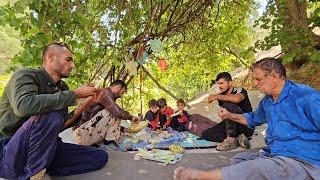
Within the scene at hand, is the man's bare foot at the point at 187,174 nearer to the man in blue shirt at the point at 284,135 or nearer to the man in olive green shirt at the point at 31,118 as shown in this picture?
the man in blue shirt at the point at 284,135

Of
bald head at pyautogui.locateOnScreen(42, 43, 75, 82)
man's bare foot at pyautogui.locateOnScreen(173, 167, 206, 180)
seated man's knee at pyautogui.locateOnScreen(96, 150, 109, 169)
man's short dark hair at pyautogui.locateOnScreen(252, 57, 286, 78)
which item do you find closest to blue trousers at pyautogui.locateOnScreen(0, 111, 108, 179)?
bald head at pyautogui.locateOnScreen(42, 43, 75, 82)

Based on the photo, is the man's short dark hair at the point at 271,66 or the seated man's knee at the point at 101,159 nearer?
the man's short dark hair at the point at 271,66

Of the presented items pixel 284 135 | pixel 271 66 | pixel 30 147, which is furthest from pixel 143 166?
pixel 271 66

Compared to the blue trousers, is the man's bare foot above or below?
below

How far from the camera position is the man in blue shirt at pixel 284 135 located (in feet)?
8.39

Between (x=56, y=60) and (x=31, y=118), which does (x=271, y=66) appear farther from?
(x=31, y=118)

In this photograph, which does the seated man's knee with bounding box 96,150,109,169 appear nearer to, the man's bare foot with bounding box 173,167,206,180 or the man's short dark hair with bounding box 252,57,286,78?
the man's bare foot with bounding box 173,167,206,180

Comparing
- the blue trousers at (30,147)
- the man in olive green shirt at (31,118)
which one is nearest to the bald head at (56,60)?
the man in olive green shirt at (31,118)

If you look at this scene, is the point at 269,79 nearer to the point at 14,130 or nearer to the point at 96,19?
the point at 14,130

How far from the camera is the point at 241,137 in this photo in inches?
161

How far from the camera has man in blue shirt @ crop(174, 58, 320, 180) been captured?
256 centimetres

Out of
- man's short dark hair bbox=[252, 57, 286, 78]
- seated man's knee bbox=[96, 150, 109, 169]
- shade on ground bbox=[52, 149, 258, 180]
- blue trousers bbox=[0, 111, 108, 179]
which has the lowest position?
shade on ground bbox=[52, 149, 258, 180]

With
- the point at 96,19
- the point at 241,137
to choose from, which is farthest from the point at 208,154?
the point at 96,19

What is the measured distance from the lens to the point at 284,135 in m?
2.71
